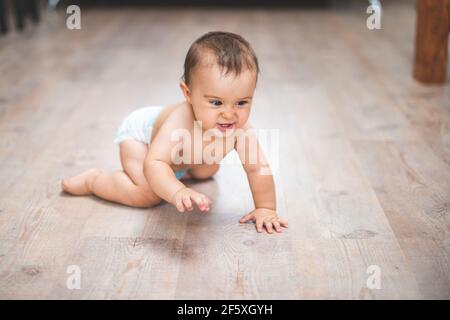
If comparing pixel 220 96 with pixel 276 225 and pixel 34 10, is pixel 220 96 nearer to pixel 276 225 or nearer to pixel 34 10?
pixel 276 225

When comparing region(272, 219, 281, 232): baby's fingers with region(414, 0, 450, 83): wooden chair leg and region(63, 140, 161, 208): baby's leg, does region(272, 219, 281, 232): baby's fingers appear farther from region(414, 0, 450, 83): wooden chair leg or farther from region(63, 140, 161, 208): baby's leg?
region(414, 0, 450, 83): wooden chair leg

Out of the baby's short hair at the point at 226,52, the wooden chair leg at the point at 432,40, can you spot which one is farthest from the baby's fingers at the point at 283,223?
the wooden chair leg at the point at 432,40

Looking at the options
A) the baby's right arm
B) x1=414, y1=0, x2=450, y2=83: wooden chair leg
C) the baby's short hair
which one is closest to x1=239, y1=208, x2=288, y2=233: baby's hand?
the baby's right arm

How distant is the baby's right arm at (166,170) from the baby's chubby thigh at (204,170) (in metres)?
0.15

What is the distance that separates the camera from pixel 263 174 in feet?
4.18

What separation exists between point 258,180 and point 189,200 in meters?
0.18

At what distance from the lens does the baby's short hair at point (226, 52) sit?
3.77 feet

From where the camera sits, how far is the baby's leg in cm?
133

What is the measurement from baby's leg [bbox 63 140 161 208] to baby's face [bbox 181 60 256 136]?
204 millimetres

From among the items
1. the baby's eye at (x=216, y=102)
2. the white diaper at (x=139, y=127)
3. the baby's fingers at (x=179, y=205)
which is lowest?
the baby's fingers at (x=179, y=205)

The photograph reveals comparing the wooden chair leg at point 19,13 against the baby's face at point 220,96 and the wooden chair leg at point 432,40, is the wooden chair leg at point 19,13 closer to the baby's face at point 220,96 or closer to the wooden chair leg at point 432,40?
the wooden chair leg at point 432,40

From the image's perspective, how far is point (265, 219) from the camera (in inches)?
49.6

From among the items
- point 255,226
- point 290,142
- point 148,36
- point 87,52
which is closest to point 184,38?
point 148,36

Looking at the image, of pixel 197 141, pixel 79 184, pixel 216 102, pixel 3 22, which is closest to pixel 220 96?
pixel 216 102
